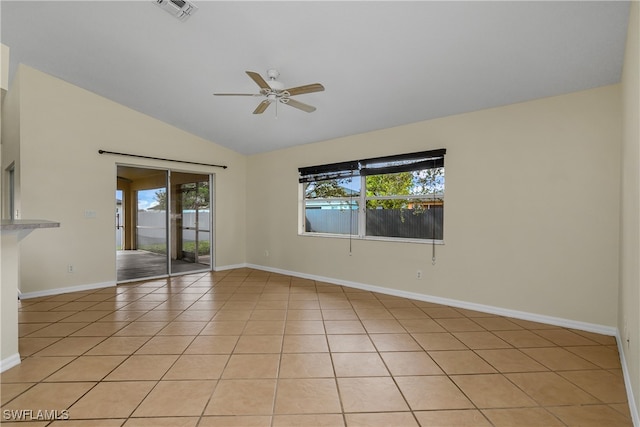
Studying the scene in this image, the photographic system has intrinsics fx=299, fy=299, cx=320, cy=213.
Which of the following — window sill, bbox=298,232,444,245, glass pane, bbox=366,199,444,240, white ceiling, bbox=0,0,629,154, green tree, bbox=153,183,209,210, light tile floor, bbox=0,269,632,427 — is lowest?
light tile floor, bbox=0,269,632,427

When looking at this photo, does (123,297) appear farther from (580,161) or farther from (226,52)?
(580,161)

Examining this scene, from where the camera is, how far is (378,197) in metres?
4.52

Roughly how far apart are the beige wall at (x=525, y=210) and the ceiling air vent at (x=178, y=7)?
275 centimetres

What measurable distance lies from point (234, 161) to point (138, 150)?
174 centimetres

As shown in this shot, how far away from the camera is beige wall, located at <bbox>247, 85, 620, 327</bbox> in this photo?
2.87 metres

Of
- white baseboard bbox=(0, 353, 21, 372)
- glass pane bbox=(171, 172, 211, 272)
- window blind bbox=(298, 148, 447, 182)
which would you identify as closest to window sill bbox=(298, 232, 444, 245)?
window blind bbox=(298, 148, 447, 182)

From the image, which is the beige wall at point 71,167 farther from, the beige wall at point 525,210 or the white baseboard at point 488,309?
the beige wall at point 525,210

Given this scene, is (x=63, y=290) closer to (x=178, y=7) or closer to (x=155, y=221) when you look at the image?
(x=155, y=221)

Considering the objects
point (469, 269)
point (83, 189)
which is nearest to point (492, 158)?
point (469, 269)

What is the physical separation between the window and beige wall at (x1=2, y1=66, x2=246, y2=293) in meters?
Answer: 2.74

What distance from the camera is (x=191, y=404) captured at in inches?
71.6

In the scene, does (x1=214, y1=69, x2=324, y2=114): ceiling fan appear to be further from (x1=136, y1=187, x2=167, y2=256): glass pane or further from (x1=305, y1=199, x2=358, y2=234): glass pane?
(x1=136, y1=187, x2=167, y2=256): glass pane

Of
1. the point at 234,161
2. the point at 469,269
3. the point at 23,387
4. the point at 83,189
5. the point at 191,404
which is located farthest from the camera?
the point at 234,161

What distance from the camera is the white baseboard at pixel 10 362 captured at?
2.16 meters
